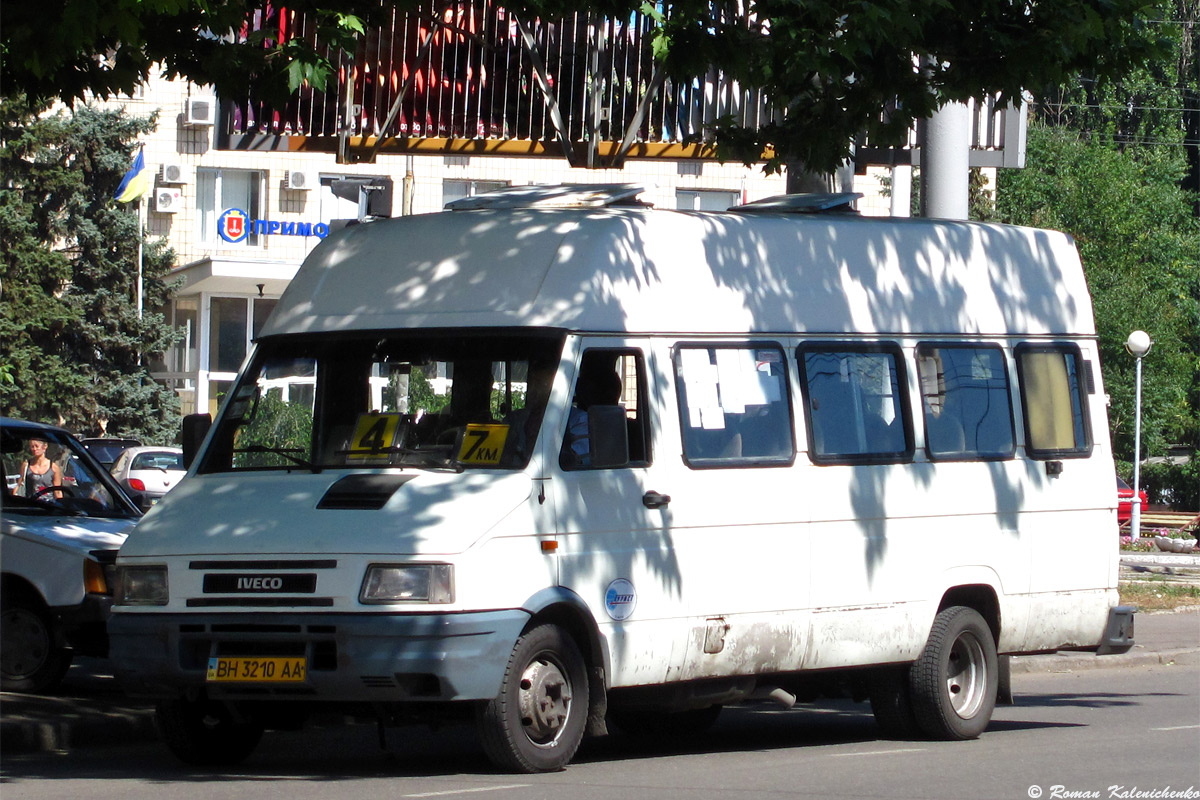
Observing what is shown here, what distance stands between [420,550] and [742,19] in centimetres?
453

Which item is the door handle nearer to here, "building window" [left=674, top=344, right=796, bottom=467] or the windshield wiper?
"building window" [left=674, top=344, right=796, bottom=467]

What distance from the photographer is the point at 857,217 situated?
10.9 meters

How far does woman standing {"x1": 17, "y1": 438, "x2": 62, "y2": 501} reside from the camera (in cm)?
1250

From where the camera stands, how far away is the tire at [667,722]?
11.1 m

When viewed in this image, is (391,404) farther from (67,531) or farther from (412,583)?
(67,531)

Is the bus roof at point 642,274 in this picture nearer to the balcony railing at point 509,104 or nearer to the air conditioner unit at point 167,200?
the balcony railing at point 509,104

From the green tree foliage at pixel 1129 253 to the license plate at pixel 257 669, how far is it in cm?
5117

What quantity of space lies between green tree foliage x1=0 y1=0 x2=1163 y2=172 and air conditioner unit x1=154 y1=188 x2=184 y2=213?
1436 inches

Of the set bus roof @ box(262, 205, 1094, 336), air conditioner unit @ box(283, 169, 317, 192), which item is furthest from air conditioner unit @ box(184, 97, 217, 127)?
bus roof @ box(262, 205, 1094, 336)

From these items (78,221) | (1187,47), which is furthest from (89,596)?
(1187,47)

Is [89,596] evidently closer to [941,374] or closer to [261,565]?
[261,565]

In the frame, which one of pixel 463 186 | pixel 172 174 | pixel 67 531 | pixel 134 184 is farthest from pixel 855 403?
pixel 172 174

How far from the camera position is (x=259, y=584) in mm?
8492

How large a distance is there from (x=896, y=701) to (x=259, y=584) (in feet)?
13.2
